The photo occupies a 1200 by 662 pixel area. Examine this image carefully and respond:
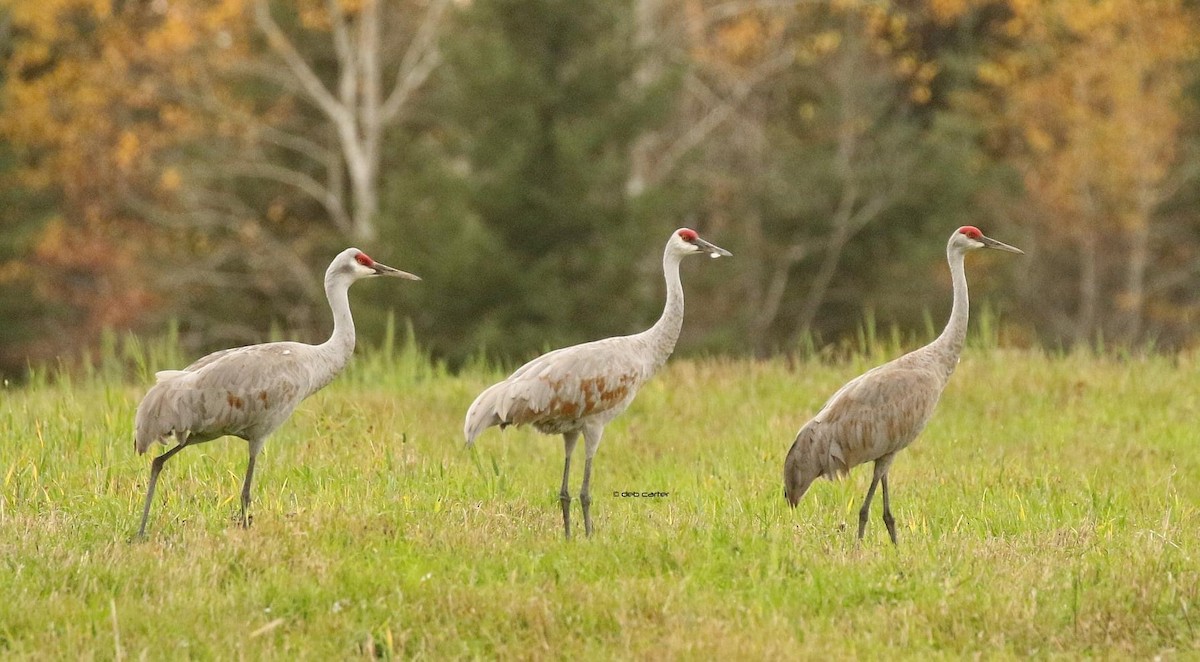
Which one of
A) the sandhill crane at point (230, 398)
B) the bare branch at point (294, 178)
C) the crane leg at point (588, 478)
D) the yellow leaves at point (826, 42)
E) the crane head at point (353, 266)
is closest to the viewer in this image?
the sandhill crane at point (230, 398)

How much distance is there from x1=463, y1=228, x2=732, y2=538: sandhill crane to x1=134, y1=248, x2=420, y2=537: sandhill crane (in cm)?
95

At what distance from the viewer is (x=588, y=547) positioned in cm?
757

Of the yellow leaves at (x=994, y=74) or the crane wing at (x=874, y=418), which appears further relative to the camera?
the yellow leaves at (x=994, y=74)

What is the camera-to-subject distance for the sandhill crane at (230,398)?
7.97 meters

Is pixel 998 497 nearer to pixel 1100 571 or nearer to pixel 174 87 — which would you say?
pixel 1100 571

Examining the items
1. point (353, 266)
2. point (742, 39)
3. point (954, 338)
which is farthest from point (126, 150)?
point (954, 338)

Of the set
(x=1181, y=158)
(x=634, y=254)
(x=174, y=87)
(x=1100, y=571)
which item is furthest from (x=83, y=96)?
(x=1100, y=571)

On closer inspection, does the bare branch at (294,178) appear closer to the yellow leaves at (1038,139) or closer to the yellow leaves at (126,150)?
the yellow leaves at (126,150)

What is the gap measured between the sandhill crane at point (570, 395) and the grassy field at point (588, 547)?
1.45 ft

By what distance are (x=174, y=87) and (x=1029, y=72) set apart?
15.7m

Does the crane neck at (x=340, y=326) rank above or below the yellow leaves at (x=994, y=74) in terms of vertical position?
below

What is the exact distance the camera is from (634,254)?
73.9 ft

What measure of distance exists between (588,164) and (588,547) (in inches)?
609

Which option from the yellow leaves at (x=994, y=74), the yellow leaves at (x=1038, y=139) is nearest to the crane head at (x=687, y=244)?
the yellow leaves at (x=994, y=74)
